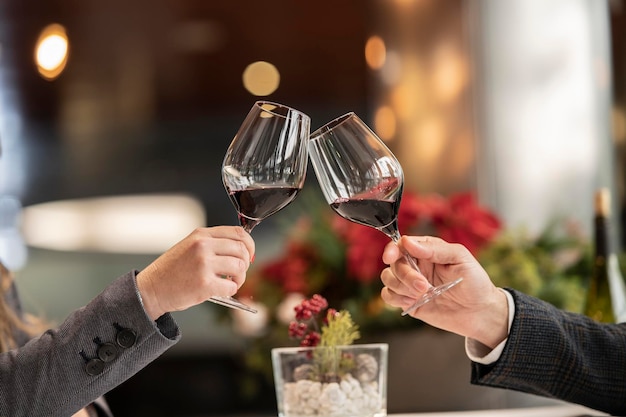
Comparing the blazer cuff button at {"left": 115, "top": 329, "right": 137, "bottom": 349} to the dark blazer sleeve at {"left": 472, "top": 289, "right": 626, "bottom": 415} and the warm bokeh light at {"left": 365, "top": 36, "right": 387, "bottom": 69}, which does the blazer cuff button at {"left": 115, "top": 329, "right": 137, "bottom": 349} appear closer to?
the dark blazer sleeve at {"left": 472, "top": 289, "right": 626, "bottom": 415}

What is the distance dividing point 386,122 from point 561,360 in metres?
2.25

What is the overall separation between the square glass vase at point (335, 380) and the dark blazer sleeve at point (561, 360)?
0.58 feet

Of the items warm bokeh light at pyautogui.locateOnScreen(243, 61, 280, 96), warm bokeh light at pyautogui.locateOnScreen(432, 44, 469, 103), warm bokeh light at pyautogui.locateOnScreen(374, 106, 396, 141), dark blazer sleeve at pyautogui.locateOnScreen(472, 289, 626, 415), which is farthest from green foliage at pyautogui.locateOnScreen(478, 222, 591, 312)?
warm bokeh light at pyautogui.locateOnScreen(243, 61, 280, 96)

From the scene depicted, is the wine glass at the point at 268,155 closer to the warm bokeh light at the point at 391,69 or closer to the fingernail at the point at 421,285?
the fingernail at the point at 421,285

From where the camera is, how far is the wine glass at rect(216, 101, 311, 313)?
0.83 meters

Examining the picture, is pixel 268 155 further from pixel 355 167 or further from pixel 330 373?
pixel 330 373

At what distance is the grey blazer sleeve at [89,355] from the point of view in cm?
82

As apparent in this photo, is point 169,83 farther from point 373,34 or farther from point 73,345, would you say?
point 73,345

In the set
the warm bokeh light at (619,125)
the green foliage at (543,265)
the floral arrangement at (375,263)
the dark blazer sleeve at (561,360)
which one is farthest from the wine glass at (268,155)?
the warm bokeh light at (619,125)

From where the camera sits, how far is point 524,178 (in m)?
2.36

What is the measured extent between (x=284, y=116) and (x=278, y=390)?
11.3 inches

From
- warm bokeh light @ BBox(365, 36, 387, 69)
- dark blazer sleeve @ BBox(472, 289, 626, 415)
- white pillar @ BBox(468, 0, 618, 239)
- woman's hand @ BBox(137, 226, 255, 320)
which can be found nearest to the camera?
woman's hand @ BBox(137, 226, 255, 320)

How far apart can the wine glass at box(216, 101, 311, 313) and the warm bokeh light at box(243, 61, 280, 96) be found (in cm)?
389

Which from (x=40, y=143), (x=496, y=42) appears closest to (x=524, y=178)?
(x=496, y=42)
